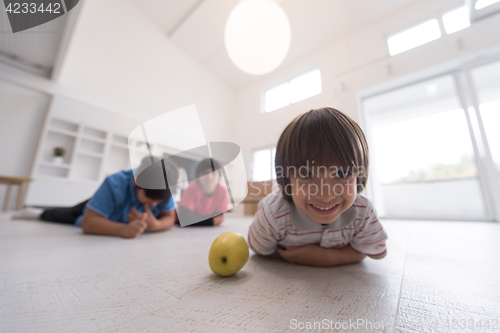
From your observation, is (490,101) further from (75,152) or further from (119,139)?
(75,152)

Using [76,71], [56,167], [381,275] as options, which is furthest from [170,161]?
[76,71]

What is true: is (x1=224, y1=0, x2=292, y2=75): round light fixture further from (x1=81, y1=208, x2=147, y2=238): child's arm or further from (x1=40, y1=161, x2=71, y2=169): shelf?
(x1=40, y1=161, x2=71, y2=169): shelf

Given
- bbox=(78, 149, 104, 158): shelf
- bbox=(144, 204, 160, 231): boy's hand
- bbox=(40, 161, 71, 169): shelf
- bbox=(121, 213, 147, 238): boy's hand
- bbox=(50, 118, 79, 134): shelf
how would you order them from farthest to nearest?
1. bbox=(78, 149, 104, 158): shelf
2. bbox=(50, 118, 79, 134): shelf
3. bbox=(40, 161, 71, 169): shelf
4. bbox=(144, 204, 160, 231): boy's hand
5. bbox=(121, 213, 147, 238): boy's hand

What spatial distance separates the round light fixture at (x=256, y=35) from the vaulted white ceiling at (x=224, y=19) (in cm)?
38

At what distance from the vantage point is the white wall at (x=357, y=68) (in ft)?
1.52

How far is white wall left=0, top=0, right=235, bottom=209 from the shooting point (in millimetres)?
1997

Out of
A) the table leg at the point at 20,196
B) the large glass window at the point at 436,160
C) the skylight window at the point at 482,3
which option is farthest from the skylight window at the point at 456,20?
the table leg at the point at 20,196

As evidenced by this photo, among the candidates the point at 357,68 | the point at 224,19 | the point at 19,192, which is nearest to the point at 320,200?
the point at 357,68

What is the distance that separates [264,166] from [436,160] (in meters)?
2.51

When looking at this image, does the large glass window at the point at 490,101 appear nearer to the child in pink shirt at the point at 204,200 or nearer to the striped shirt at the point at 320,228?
the striped shirt at the point at 320,228

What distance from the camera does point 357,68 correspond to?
733 mm

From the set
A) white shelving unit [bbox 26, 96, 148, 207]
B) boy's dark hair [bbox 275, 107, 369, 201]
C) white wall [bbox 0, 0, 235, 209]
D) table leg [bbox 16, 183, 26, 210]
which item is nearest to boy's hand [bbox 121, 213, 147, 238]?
boy's dark hair [bbox 275, 107, 369, 201]

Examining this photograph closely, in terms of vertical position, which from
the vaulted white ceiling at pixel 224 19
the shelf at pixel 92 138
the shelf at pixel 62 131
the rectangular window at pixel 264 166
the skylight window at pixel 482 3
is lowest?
the rectangular window at pixel 264 166

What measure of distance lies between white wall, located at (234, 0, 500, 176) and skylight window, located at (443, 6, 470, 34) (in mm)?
156
